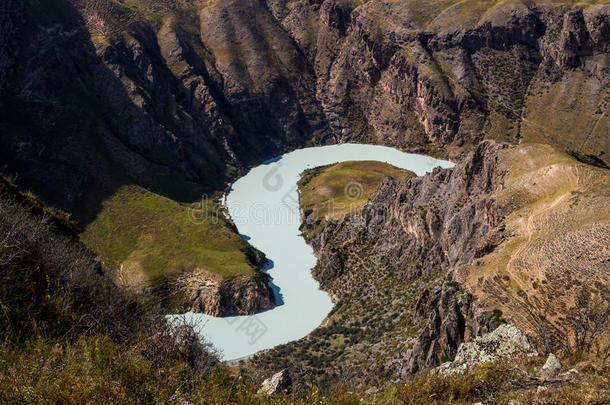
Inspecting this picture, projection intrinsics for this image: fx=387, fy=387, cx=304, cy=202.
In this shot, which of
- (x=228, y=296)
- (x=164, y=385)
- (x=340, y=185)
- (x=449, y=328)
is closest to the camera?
(x=164, y=385)

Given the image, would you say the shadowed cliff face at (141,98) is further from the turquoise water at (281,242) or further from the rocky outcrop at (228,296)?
the rocky outcrop at (228,296)

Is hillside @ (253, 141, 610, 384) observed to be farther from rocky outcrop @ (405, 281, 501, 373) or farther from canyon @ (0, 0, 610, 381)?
canyon @ (0, 0, 610, 381)

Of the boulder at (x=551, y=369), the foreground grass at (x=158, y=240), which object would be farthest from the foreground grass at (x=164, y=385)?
the foreground grass at (x=158, y=240)

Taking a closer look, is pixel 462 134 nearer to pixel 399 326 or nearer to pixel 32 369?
pixel 399 326

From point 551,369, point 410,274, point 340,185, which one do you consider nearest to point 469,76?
point 340,185

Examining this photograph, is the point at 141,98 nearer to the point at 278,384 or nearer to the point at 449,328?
the point at 449,328

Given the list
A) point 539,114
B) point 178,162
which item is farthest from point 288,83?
point 539,114
